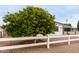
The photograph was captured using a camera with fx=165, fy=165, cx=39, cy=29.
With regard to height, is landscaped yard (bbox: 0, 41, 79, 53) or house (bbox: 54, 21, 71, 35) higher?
house (bbox: 54, 21, 71, 35)

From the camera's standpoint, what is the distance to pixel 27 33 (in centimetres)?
226

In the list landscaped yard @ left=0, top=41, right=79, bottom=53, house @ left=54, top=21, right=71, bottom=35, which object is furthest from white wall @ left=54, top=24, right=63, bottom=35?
landscaped yard @ left=0, top=41, right=79, bottom=53

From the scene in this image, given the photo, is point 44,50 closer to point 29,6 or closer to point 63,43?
point 63,43

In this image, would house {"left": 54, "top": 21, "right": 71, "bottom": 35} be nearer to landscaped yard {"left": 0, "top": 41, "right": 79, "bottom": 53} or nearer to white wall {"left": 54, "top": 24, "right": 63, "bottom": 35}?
white wall {"left": 54, "top": 24, "right": 63, "bottom": 35}

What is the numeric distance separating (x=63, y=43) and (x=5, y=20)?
2.87 ft

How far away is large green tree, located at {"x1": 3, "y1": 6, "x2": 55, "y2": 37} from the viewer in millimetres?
2217

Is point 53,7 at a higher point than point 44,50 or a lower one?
higher

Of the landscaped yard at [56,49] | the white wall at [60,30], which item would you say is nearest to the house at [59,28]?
the white wall at [60,30]

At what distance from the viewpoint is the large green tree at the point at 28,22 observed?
7.27 feet

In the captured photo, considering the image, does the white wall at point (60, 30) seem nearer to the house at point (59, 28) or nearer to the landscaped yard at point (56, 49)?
the house at point (59, 28)

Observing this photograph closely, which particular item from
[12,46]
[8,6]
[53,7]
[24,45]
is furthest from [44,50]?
[8,6]

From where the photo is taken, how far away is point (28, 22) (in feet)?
7.36

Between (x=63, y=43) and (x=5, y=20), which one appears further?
(x=63, y=43)
